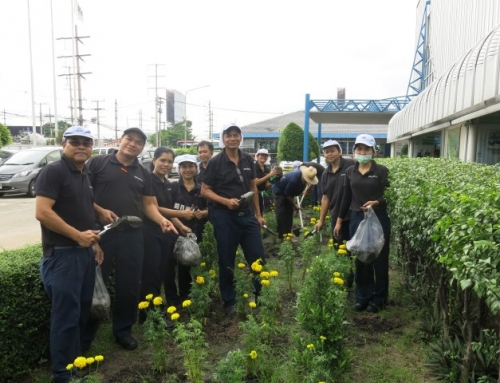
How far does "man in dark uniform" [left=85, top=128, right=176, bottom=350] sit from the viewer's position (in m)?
3.37

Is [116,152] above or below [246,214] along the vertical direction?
above

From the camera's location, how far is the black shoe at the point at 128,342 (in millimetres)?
3389

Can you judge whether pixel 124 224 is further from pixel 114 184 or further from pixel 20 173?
pixel 20 173

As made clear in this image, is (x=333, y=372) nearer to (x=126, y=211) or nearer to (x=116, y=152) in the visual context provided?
(x=126, y=211)

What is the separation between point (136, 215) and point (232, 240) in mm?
969

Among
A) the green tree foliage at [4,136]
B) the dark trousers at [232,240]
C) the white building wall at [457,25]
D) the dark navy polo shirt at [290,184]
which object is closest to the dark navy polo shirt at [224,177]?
the dark trousers at [232,240]

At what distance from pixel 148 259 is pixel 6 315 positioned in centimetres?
123

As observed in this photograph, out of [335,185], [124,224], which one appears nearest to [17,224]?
[124,224]

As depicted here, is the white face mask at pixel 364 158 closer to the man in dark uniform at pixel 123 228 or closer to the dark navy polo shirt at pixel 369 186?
the dark navy polo shirt at pixel 369 186

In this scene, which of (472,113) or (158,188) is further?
(472,113)

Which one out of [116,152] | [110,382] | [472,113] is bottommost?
[110,382]

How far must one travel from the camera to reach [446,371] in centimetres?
282

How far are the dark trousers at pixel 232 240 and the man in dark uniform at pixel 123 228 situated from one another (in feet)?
2.29

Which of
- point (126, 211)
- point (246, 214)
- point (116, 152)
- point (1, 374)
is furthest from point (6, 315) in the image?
point (246, 214)
